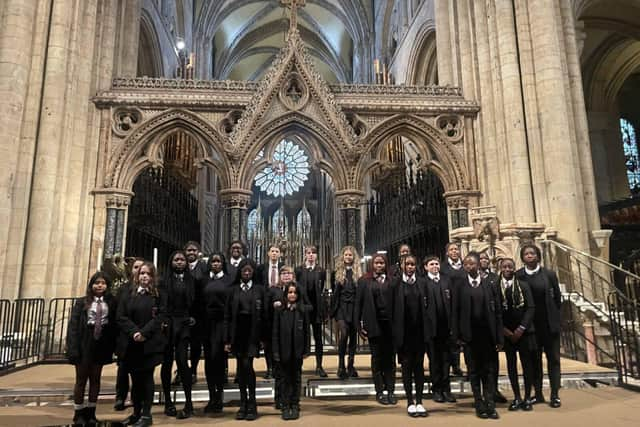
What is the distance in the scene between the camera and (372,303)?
5.02 m

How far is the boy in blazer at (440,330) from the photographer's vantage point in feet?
16.4

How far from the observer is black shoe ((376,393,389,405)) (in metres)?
4.93

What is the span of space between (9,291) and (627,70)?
2234 cm

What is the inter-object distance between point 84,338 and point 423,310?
3.20 meters

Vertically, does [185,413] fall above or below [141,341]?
below

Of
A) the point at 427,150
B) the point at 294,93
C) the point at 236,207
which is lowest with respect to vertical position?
the point at 236,207

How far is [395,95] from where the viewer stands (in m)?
11.7

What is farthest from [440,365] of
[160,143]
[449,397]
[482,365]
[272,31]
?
[272,31]

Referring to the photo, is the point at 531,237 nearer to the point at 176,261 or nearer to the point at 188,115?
the point at 176,261

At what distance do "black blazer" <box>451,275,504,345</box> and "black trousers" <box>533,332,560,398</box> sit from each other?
56cm

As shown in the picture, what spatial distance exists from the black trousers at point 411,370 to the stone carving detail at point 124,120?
8.83 meters

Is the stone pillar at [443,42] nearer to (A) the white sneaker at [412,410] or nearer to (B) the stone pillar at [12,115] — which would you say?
(B) the stone pillar at [12,115]

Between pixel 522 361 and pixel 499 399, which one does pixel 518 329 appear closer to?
pixel 522 361

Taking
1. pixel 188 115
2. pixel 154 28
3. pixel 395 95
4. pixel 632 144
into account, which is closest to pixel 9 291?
pixel 188 115
